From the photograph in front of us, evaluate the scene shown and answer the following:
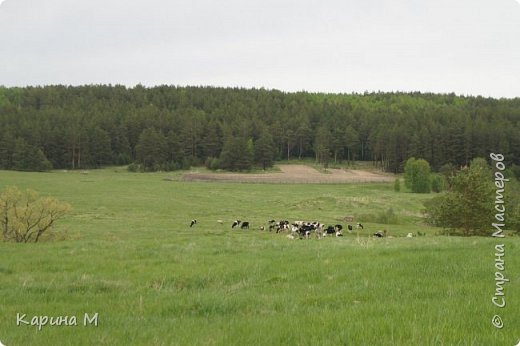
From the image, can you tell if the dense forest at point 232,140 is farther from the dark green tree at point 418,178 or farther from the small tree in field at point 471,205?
the small tree in field at point 471,205

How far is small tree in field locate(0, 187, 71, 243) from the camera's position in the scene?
85.5 feet

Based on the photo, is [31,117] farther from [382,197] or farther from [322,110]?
[382,197]

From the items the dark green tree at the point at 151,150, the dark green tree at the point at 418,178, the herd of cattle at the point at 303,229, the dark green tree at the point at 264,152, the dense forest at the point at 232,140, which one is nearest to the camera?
the herd of cattle at the point at 303,229

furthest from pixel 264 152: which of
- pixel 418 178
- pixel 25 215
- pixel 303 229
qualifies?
pixel 25 215

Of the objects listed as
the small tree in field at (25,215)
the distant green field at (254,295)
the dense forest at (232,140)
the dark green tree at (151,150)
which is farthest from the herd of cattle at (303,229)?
the dark green tree at (151,150)

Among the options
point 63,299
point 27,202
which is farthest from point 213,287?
point 27,202

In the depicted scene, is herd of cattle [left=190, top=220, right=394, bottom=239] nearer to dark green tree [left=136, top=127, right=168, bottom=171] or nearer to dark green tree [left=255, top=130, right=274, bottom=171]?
dark green tree [left=136, top=127, right=168, bottom=171]

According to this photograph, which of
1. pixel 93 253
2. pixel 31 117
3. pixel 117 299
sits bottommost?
pixel 93 253

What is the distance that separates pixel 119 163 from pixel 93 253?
128 meters

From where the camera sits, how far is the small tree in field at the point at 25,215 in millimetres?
26047

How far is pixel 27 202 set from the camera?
1074 inches

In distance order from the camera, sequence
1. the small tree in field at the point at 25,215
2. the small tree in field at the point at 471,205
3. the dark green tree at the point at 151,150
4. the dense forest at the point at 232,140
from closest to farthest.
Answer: the small tree in field at the point at 25,215 → the small tree in field at the point at 471,205 → the dense forest at the point at 232,140 → the dark green tree at the point at 151,150

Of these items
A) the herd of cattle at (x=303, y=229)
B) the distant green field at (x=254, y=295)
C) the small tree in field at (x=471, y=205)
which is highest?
the distant green field at (x=254, y=295)

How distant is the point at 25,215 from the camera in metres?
26.5
